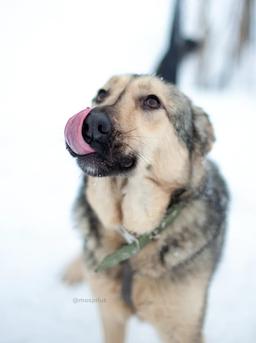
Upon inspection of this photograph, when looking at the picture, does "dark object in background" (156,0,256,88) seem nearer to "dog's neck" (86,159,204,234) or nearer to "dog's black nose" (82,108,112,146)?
"dog's neck" (86,159,204,234)

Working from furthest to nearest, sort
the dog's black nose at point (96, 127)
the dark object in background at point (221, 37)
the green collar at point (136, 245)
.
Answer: the dark object in background at point (221, 37) < the green collar at point (136, 245) < the dog's black nose at point (96, 127)

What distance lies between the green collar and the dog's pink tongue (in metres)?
0.70

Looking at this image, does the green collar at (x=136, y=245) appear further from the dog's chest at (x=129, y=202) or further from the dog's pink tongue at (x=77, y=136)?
the dog's pink tongue at (x=77, y=136)

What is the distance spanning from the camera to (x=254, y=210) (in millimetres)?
4531

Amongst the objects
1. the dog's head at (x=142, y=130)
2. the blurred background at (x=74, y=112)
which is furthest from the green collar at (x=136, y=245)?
the blurred background at (x=74, y=112)

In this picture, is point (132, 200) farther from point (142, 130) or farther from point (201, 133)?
point (201, 133)

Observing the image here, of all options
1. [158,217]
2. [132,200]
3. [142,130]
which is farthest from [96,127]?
[158,217]

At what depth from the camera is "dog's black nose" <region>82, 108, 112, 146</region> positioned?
195 cm

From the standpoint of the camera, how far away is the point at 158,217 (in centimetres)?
248

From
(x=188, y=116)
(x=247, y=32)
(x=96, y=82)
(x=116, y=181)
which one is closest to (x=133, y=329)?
(x=116, y=181)

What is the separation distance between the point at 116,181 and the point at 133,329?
1368 mm

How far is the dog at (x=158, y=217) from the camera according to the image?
7.75ft

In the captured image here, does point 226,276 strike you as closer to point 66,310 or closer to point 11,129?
point 66,310

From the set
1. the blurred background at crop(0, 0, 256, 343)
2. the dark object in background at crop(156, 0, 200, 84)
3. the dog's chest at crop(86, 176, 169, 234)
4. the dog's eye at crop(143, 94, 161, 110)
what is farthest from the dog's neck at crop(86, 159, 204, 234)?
the dark object in background at crop(156, 0, 200, 84)
